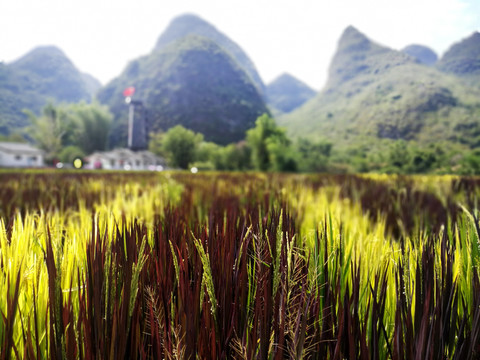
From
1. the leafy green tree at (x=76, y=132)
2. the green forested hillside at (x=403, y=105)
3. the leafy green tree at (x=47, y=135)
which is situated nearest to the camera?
the green forested hillside at (x=403, y=105)

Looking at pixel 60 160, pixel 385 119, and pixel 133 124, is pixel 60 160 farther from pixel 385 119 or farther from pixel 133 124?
pixel 385 119

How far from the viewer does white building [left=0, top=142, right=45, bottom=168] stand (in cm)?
3081

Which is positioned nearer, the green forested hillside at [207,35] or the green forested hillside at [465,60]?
A: the green forested hillside at [465,60]

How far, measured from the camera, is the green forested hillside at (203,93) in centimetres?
665

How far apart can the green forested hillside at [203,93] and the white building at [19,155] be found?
25.7m

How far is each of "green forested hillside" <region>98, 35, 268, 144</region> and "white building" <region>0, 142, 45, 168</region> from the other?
2573 centimetres

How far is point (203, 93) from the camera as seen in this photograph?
8.70 meters

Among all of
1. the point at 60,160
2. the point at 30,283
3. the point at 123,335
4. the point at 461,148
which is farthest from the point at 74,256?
the point at 60,160

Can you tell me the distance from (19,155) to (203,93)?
116 ft

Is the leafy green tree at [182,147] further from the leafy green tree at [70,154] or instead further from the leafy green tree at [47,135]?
the leafy green tree at [70,154]

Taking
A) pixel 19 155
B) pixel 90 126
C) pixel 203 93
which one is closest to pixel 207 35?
pixel 203 93

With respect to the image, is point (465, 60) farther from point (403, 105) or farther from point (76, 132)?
point (76, 132)

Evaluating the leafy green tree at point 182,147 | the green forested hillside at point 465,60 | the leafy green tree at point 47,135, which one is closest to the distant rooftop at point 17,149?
the leafy green tree at point 47,135

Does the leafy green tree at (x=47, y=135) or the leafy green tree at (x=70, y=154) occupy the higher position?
the leafy green tree at (x=47, y=135)
